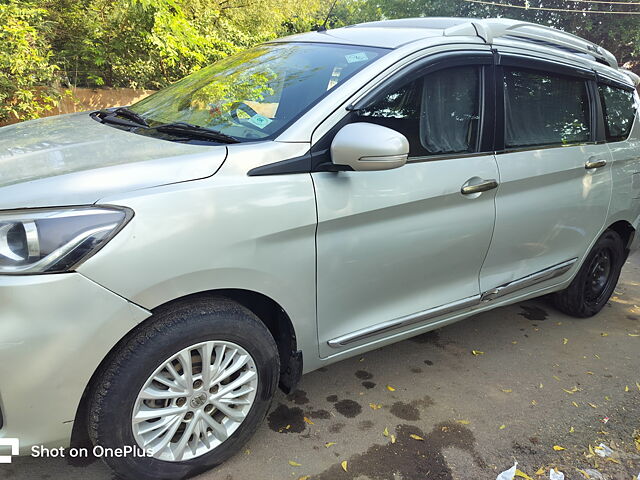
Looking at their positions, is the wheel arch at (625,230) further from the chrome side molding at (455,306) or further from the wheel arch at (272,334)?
the wheel arch at (272,334)

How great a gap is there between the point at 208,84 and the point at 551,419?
2.53 metres

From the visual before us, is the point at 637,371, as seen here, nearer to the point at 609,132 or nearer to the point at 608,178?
the point at 608,178

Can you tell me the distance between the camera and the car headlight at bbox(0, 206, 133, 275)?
63.2 inches

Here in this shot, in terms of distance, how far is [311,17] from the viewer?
13.4 m

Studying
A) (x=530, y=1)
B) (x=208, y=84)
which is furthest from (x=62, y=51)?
(x=530, y=1)

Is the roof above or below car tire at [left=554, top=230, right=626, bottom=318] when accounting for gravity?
above

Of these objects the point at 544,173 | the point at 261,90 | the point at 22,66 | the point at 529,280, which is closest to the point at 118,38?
the point at 22,66

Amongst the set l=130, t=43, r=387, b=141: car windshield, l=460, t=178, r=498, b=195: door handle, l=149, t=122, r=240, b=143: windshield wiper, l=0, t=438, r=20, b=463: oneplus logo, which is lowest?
l=0, t=438, r=20, b=463: oneplus logo

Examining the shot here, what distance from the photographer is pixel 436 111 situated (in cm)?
260

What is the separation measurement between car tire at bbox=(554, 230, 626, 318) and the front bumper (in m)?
3.17

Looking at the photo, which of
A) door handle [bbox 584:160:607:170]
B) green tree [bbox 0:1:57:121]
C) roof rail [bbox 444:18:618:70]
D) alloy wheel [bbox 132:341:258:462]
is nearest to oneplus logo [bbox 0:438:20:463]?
alloy wheel [bbox 132:341:258:462]

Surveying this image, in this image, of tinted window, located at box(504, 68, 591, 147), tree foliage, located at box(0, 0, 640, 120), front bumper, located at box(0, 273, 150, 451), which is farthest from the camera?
tree foliage, located at box(0, 0, 640, 120)

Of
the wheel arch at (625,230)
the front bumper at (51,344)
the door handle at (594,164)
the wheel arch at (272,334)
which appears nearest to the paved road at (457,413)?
the wheel arch at (272,334)

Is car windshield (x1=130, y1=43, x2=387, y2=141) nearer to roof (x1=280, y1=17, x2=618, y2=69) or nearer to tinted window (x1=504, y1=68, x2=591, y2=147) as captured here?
roof (x1=280, y1=17, x2=618, y2=69)
